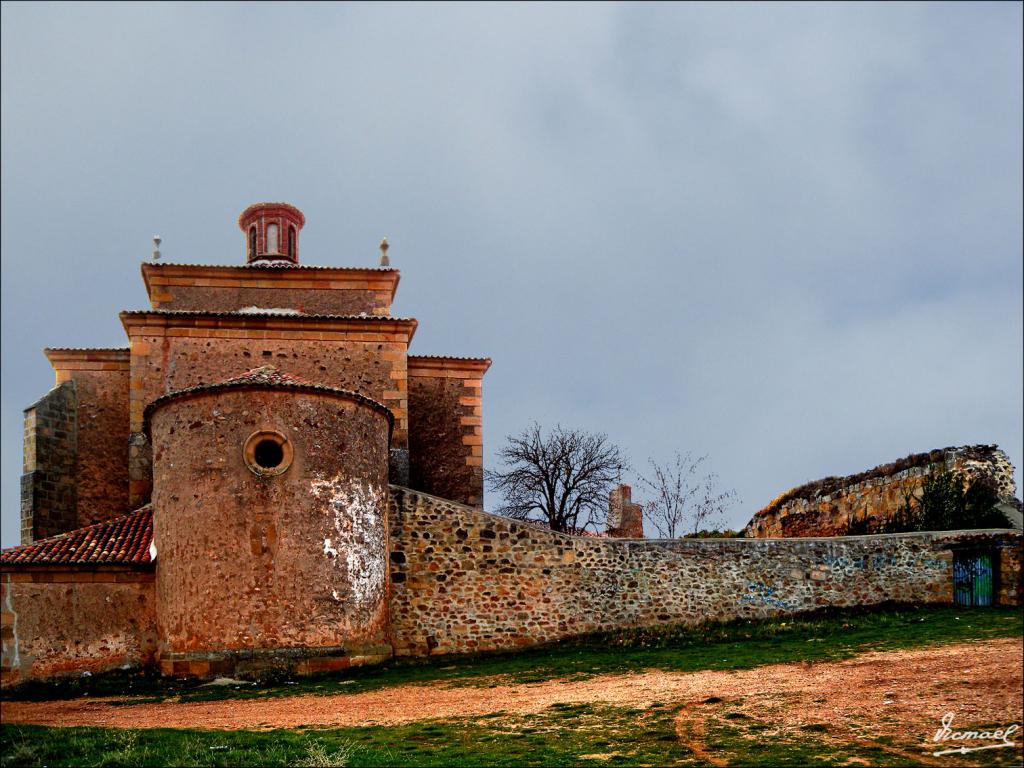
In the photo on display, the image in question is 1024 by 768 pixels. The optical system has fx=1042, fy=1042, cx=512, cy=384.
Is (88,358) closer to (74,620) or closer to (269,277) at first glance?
(269,277)

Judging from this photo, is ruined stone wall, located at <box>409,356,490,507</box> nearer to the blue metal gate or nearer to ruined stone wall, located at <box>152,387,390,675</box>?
ruined stone wall, located at <box>152,387,390,675</box>

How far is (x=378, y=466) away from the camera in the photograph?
1783cm

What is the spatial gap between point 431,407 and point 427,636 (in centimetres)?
712

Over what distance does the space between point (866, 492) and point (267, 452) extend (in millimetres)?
13720

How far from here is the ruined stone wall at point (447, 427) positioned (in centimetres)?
2341

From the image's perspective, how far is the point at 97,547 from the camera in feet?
56.5

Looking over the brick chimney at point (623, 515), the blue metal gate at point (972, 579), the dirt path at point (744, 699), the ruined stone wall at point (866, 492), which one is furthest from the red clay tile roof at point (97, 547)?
the brick chimney at point (623, 515)

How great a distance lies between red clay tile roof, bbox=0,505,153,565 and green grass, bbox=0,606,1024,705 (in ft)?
6.05

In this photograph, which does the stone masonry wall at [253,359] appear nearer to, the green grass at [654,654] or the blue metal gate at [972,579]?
the green grass at [654,654]

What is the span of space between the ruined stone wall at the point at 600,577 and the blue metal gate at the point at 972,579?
5.5 inches

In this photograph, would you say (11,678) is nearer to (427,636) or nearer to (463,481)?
(427,636)

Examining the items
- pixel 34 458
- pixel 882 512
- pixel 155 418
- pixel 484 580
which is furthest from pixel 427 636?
pixel 882 512

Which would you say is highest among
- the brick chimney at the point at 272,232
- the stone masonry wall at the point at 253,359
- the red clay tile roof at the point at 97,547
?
the brick chimney at the point at 272,232

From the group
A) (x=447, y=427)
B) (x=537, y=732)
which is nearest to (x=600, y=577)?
(x=447, y=427)
